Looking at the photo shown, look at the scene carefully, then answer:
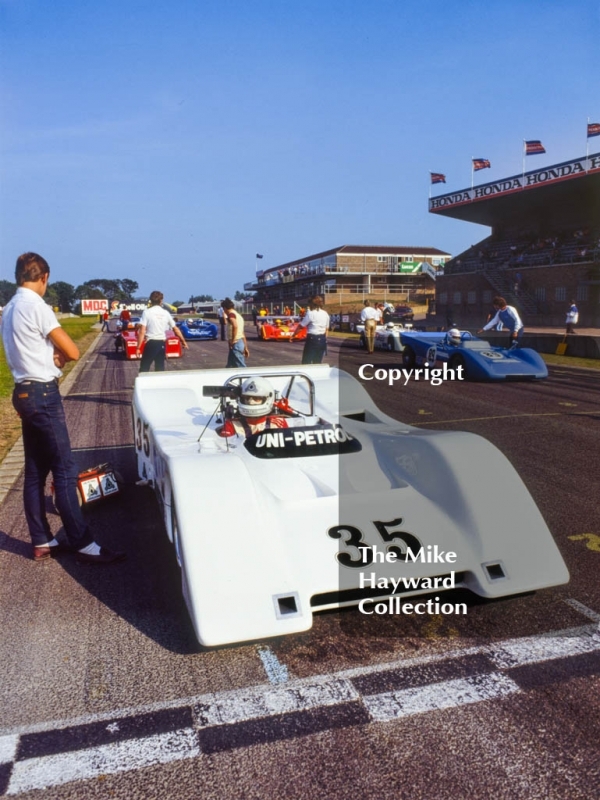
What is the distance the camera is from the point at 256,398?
4.65m

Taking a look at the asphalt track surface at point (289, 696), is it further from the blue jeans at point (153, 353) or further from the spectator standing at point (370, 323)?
the spectator standing at point (370, 323)

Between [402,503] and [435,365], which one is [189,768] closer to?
[402,503]

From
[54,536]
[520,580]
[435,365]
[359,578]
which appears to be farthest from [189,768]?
[435,365]

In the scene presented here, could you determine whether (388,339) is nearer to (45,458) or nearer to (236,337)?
(236,337)

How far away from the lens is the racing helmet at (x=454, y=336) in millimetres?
13501

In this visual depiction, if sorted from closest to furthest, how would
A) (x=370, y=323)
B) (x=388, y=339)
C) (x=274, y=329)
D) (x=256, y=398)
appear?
(x=256, y=398) → (x=370, y=323) → (x=388, y=339) → (x=274, y=329)

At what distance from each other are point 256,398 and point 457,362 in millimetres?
9501

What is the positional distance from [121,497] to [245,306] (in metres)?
99.6

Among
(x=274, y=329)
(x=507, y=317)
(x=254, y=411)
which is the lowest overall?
(x=254, y=411)

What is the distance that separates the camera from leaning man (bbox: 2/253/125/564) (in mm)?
3904

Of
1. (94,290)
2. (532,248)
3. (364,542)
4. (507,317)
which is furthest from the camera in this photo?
(94,290)

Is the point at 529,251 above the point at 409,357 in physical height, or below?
above

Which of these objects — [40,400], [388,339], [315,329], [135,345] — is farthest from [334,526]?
[135,345]

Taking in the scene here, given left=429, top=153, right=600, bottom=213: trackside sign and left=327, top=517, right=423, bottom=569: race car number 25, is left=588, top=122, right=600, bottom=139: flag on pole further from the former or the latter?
left=327, top=517, right=423, bottom=569: race car number 25
